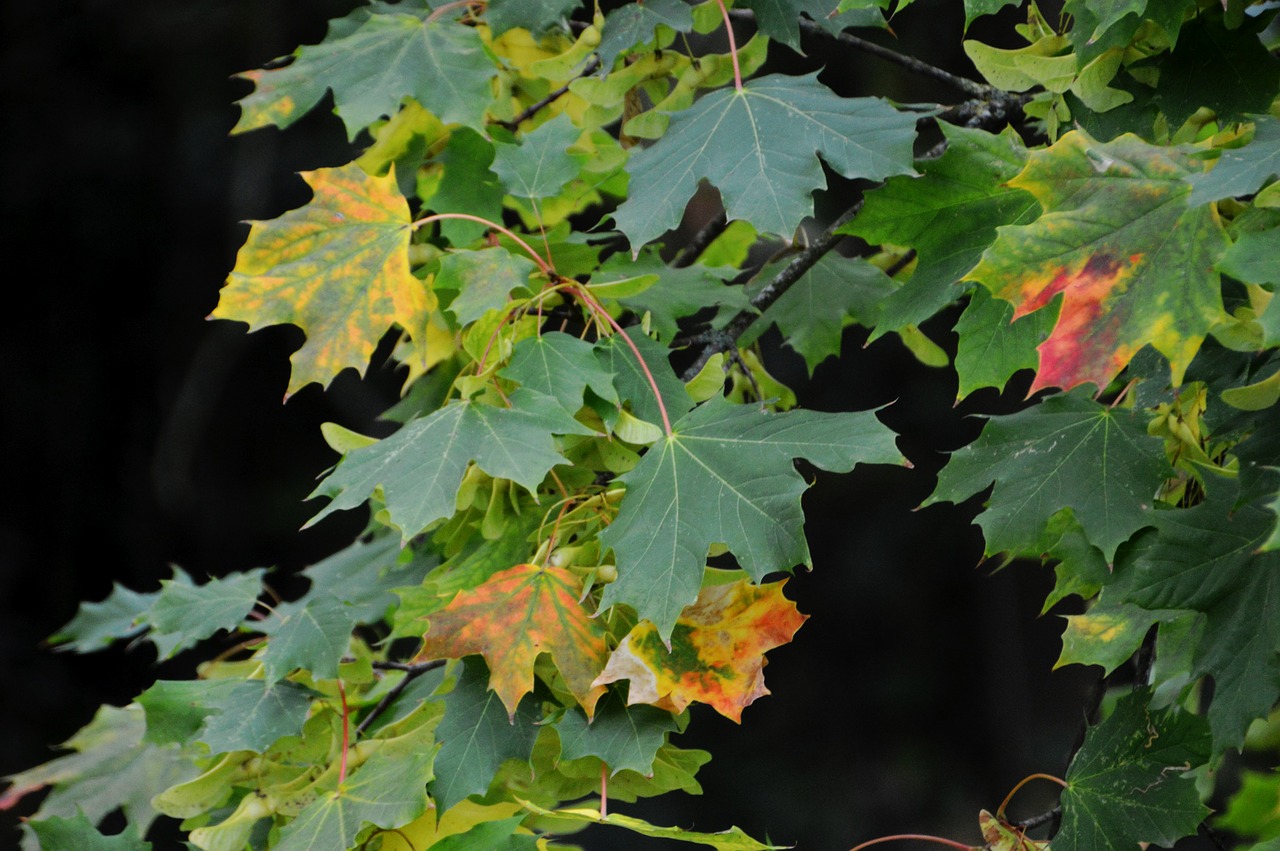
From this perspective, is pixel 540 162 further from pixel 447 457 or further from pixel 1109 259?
pixel 1109 259

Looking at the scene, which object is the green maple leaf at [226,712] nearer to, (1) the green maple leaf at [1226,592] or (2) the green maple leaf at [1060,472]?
(2) the green maple leaf at [1060,472]

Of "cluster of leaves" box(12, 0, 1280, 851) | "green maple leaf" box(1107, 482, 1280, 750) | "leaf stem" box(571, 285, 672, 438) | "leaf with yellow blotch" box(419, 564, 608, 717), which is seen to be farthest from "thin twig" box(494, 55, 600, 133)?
"green maple leaf" box(1107, 482, 1280, 750)

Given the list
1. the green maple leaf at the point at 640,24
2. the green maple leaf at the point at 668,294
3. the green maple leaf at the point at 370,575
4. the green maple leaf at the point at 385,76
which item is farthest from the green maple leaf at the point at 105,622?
the green maple leaf at the point at 640,24

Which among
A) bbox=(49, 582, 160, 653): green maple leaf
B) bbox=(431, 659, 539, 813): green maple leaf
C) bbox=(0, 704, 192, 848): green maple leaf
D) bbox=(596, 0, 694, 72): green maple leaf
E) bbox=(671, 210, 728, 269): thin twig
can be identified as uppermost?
bbox=(596, 0, 694, 72): green maple leaf

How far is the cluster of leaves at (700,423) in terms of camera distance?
73 centimetres

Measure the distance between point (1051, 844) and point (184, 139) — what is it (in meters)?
3.45

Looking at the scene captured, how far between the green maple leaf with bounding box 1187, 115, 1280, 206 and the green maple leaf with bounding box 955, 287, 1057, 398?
0.24m

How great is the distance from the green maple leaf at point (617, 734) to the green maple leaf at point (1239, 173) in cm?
46

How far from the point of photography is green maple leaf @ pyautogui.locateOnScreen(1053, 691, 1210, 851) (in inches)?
32.2

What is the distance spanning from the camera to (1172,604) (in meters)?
0.75

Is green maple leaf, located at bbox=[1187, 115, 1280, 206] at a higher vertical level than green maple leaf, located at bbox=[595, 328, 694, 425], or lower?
higher

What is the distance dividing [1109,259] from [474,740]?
20.3 inches

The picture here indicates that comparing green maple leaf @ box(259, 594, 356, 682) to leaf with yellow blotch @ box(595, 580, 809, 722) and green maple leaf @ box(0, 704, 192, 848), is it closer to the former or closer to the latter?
leaf with yellow blotch @ box(595, 580, 809, 722)

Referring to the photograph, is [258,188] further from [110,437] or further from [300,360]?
[300,360]
